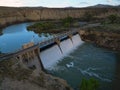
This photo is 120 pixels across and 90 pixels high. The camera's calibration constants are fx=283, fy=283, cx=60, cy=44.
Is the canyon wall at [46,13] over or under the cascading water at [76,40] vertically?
under

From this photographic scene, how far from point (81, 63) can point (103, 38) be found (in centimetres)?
2539

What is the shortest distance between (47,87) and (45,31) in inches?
2588

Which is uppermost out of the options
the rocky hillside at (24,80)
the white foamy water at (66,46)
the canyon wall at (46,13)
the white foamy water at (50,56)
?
the rocky hillside at (24,80)

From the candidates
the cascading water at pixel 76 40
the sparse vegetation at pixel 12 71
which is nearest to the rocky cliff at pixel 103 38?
the cascading water at pixel 76 40

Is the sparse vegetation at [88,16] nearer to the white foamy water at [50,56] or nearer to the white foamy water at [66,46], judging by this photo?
the white foamy water at [66,46]

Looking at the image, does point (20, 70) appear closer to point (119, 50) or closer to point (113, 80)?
point (113, 80)

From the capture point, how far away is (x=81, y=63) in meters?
61.7

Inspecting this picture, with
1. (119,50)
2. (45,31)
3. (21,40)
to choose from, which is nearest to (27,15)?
(45,31)

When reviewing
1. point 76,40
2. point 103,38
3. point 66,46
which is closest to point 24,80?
point 66,46

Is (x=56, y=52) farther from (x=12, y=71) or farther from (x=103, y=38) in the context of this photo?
(x=103, y=38)

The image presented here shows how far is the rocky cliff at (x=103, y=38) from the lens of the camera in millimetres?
79475

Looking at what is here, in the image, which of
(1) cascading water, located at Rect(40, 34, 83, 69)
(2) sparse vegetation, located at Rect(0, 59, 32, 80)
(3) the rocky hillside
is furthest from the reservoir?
(2) sparse vegetation, located at Rect(0, 59, 32, 80)

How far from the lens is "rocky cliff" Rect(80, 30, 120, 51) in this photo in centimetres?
7947

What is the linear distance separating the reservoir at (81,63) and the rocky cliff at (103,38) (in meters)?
3.04
